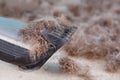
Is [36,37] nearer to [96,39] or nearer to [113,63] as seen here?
[113,63]

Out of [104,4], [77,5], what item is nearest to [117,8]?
[104,4]

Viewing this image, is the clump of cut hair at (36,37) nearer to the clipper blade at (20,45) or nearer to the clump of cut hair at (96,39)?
the clipper blade at (20,45)

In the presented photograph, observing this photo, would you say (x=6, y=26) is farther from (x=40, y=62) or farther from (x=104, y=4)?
(x=104, y=4)

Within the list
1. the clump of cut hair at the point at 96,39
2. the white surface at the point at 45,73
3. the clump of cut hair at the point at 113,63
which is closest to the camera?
the white surface at the point at 45,73

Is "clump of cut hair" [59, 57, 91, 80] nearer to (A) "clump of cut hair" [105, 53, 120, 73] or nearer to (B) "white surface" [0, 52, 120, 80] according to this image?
(B) "white surface" [0, 52, 120, 80]

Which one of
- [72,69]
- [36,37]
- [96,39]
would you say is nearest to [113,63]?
[72,69]

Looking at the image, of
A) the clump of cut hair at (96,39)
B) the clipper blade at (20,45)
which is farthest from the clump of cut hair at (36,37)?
the clump of cut hair at (96,39)
